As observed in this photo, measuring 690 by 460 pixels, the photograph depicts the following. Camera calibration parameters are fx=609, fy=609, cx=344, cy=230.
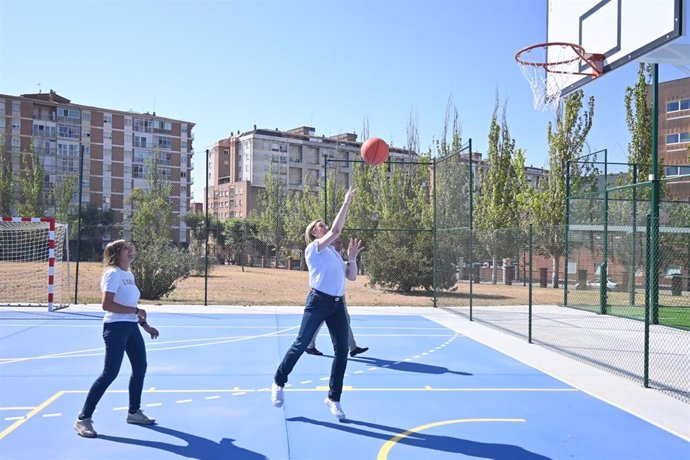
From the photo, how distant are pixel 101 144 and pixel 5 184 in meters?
23.2

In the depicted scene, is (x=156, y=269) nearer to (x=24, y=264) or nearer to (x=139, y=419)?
(x=139, y=419)

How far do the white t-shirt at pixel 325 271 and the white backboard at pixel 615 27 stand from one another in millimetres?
5881

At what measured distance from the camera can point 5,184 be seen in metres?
54.6

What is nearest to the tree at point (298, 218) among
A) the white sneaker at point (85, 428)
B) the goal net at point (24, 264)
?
the goal net at point (24, 264)

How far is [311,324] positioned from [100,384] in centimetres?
203

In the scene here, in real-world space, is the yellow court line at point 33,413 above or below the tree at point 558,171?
below

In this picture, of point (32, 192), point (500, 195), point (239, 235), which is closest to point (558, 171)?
point (500, 195)

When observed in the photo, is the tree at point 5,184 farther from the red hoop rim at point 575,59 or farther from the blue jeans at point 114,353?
the blue jeans at point 114,353

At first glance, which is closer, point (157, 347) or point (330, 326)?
point (330, 326)

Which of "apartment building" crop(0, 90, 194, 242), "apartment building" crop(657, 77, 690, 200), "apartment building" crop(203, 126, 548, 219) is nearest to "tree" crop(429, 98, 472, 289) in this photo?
"apartment building" crop(657, 77, 690, 200)

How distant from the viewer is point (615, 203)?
28.3m

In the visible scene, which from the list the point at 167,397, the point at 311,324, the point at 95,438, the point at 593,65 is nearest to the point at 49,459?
the point at 95,438

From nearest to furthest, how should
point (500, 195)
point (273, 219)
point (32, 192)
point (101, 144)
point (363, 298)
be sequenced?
point (363, 298) → point (500, 195) → point (32, 192) → point (273, 219) → point (101, 144)

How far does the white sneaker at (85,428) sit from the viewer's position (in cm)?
545
